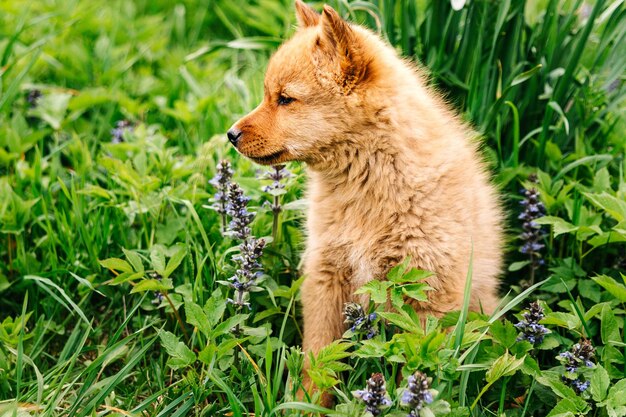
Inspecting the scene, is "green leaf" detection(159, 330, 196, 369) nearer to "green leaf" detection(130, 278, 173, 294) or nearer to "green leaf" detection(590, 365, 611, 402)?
"green leaf" detection(130, 278, 173, 294)

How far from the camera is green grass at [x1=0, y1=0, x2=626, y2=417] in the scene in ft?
8.58

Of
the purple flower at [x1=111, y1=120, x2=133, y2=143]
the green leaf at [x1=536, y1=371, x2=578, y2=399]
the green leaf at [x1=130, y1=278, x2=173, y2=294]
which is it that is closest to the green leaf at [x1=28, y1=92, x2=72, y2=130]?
the purple flower at [x1=111, y1=120, x2=133, y2=143]

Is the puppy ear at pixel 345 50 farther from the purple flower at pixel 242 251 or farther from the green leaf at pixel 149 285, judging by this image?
the green leaf at pixel 149 285

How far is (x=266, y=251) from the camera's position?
10.9 feet

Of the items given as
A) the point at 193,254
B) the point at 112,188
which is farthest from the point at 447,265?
the point at 112,188

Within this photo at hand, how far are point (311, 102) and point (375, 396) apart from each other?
124cm

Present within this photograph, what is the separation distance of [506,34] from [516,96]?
1.00 ft

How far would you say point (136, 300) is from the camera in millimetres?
3250

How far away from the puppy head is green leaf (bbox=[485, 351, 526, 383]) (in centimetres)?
106

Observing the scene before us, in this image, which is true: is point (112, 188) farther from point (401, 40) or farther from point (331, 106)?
point (401, 40)

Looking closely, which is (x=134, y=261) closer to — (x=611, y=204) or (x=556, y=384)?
(x=556, y=384)

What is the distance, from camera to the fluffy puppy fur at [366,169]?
2896 millimetres

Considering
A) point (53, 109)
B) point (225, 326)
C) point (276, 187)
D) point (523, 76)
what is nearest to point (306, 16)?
point (276, 187)

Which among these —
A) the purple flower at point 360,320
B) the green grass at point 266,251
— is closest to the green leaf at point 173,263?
the green grass at point 266,251
